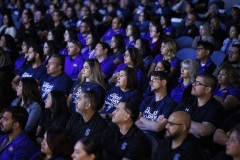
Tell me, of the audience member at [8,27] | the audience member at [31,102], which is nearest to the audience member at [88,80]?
the audience member at [31,102]

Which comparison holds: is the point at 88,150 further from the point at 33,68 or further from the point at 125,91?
the point at 33,68

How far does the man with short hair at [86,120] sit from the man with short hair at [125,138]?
0.20 metres

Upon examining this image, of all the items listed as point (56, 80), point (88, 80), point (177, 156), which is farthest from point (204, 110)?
point (56, 80)

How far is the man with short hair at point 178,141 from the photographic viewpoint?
11.6 feet

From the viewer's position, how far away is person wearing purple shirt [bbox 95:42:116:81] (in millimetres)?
6297

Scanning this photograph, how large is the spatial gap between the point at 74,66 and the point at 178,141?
3197 mm

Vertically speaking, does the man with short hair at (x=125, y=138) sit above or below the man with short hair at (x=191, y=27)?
above

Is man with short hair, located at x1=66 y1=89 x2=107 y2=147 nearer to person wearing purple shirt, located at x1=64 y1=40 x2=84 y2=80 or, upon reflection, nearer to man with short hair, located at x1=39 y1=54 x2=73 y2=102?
man with short hair, located at x1=39 y1=54 x2=73 y2=102

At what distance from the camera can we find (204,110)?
4195mm

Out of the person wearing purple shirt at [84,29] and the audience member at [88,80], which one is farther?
the person wearing purple shirt at [84,29]

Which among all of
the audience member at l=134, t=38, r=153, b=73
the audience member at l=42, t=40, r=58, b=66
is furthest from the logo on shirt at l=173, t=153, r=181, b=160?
the audience member at l=42, t=40, r=58, b=66

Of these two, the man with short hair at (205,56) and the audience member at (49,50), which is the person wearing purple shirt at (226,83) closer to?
the man with short hair at (205,56)

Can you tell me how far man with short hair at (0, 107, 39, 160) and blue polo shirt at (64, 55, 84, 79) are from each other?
2.38 meters

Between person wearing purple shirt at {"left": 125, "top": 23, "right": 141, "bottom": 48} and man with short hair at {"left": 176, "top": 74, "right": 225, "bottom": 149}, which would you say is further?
person wearing purple shirt at {"left": 125, "top": 23, "right": 141, "bottom": 48}
